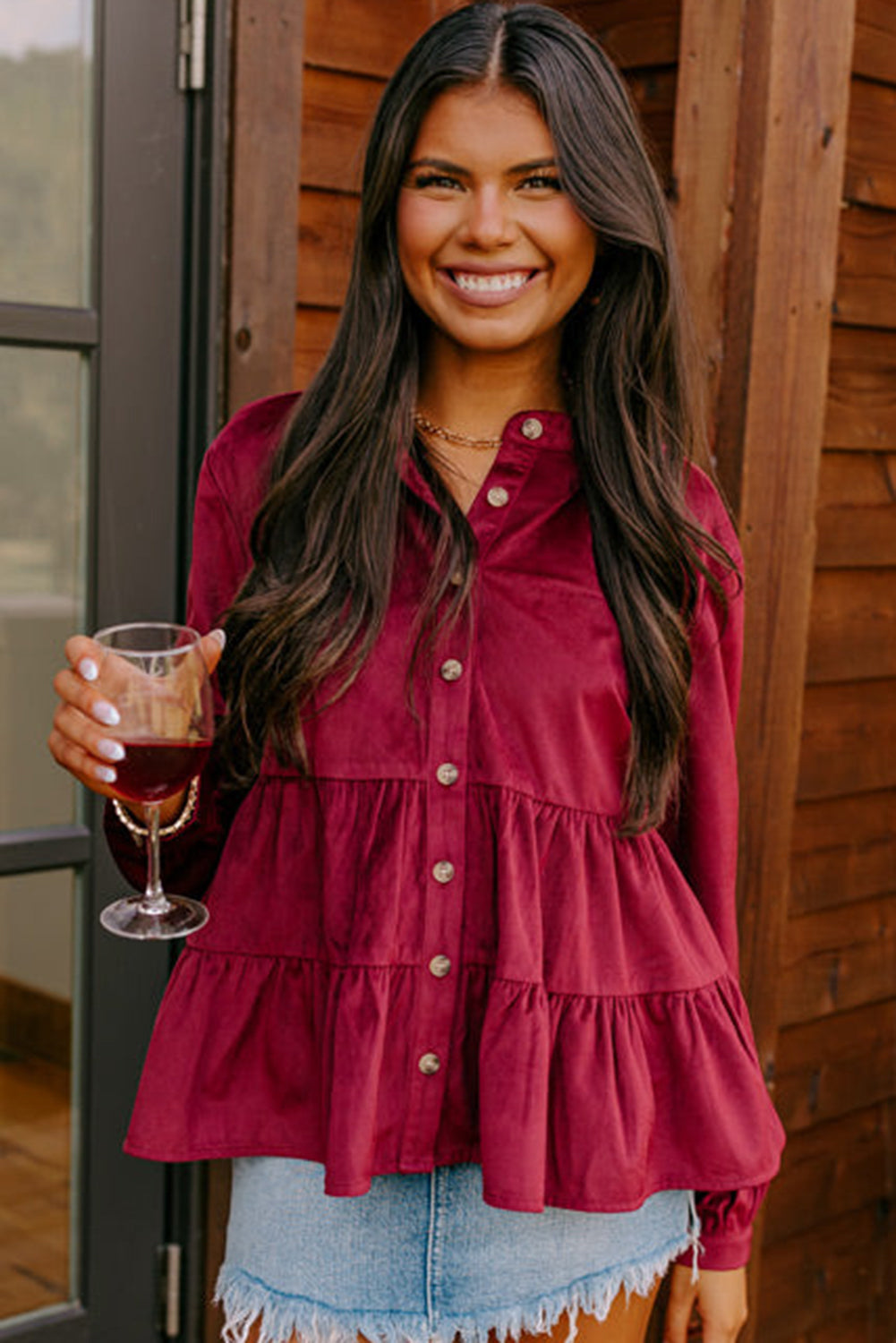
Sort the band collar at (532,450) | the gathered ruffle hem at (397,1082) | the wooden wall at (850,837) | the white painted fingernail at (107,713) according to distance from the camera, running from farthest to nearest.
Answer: the wooden wall at (850,837)
the band collar at (532,450)
the gathered ruffle hem at (397,1082)
the white painted fingernail at (107,713)

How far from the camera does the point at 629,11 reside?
220 centimetres

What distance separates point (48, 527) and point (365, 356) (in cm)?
63

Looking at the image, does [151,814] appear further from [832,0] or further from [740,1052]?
[832,0]

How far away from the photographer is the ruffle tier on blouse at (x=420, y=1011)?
1.45 meters

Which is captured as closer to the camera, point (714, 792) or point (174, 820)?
point (174, 820)

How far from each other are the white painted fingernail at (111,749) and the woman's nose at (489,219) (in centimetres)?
55

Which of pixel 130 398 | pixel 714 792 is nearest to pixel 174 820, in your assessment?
pixel 714 792

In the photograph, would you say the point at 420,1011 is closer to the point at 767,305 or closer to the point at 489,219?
the point at 489,219

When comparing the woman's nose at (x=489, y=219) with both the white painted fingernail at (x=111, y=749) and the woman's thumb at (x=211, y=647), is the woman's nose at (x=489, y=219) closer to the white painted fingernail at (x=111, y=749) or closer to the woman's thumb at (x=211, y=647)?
the woman's thumb at (x=211, y=647)

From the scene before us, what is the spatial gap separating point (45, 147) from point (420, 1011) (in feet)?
3.79

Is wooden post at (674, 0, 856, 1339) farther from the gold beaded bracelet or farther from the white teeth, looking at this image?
the gold beaded bracelet

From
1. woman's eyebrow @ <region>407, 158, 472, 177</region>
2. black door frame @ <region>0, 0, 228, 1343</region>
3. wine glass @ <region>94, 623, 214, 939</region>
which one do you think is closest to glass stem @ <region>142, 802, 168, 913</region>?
wine glass @ <region>94, 623, 214, 939</region>

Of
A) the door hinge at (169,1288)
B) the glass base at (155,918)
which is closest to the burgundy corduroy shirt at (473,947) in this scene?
the glass base at (155,918)

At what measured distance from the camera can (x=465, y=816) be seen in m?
1.50
